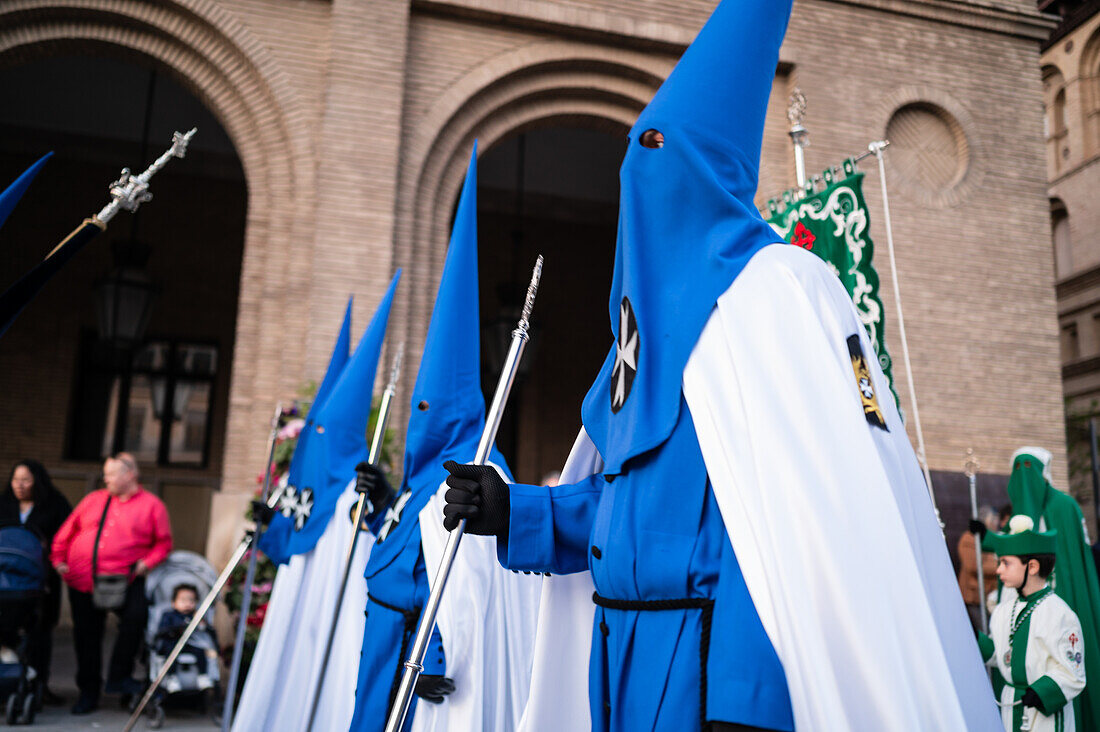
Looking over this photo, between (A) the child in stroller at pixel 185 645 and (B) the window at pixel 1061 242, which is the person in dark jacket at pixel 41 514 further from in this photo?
(B) the window at pixel 1061 242

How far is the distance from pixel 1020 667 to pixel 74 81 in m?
11.8

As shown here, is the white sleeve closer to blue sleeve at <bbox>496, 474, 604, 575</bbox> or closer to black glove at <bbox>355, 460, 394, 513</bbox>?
blue sleeve at <bbox>496, 474, 604, 575</bbox>

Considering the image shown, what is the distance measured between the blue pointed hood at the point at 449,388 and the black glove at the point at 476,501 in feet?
6.26

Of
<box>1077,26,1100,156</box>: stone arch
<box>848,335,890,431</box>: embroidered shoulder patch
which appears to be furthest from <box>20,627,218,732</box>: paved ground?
<box>1077,26,1100,156</box>: stone arch

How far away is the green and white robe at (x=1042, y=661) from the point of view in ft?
14.7

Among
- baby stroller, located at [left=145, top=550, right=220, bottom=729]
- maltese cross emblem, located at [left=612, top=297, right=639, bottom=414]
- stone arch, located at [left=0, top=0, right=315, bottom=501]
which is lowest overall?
baby stroller, located at [left=145, top=550, right=220, bottom=729]

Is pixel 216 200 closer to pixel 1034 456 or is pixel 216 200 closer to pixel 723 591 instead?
pixel 1034 456

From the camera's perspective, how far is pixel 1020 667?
4691 millimetres

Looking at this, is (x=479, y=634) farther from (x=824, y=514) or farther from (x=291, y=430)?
(x=291, y=430)

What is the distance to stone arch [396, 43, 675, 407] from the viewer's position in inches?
371

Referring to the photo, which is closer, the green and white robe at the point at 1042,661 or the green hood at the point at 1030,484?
the green and white robe at the point at 1042,661

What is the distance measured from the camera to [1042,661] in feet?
15.0

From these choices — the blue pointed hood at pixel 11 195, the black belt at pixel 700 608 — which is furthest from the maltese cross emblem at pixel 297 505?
the black belt at pixel 700 608

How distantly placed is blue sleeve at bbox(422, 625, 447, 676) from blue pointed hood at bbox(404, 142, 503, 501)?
71 centimetres
